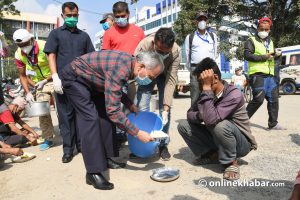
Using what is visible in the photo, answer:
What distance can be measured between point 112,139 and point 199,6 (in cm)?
1481

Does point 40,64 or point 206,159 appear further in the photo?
point 40,64

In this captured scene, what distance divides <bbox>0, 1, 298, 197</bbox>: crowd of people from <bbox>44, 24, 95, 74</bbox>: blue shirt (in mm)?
12

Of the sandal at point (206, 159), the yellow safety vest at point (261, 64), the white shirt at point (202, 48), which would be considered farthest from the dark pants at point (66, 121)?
the yellow safety vest at point (261, 64)

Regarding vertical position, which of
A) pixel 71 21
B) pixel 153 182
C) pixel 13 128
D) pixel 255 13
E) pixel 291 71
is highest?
pixel 255 13

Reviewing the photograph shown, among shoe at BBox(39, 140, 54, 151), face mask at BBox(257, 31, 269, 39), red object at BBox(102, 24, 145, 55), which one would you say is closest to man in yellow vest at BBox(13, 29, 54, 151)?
shoe at BBox(39, 140, 54, 151)

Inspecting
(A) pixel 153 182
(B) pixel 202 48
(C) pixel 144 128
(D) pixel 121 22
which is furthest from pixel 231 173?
(B) pixel 202 48

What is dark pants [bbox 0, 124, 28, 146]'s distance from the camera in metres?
4.57

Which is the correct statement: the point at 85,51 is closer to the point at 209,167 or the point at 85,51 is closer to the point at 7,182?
the point at 7,182

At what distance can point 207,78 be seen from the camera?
305 centimetres

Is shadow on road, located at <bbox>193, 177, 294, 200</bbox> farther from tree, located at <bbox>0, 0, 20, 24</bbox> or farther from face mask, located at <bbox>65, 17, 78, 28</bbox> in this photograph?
tree, located at <bbox>0, 0, 20, 24</bbox>

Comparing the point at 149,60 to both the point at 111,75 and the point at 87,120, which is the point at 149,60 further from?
the point at 87,120

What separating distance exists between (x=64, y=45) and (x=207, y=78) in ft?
6.23

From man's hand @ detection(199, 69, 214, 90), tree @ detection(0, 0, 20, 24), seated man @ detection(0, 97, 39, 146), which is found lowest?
seated man @ detection(0, 97, 39, 146)

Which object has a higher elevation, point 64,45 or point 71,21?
point 71,21
